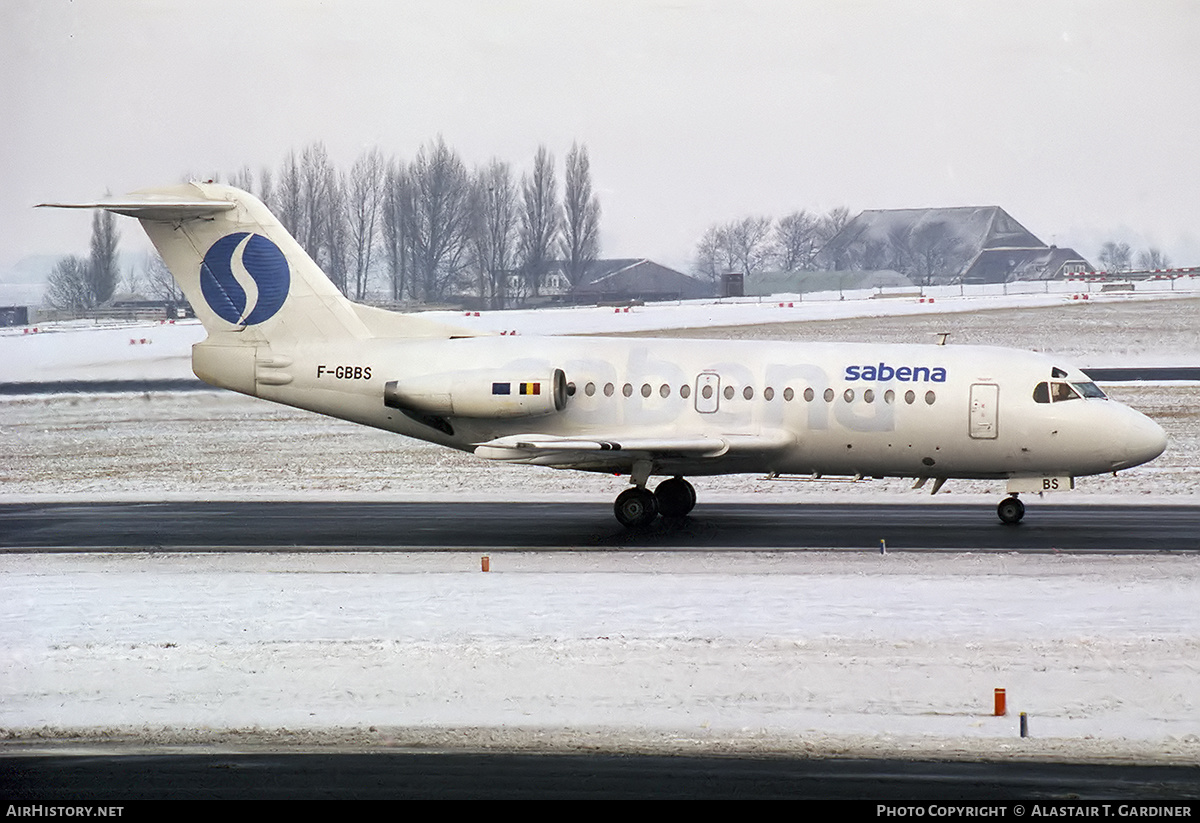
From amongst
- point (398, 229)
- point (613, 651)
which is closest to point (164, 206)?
point (613, 651)

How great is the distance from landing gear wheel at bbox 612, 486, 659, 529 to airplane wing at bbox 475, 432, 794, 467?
0.71 m

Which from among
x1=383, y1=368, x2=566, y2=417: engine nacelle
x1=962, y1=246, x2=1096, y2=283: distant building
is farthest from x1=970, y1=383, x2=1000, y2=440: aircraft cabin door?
x1=962, y1=246, x2=1096, y2=283: distant building

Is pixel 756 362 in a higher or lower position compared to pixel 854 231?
lower

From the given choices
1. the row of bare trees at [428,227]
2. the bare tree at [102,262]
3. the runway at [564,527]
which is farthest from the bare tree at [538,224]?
the runway at [564,527]

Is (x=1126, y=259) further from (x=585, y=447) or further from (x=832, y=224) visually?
(x=585, y=447)

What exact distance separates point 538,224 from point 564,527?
169 ft

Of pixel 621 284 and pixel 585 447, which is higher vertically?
pixel 621 284

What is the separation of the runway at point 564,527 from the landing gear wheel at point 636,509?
9.2 inches

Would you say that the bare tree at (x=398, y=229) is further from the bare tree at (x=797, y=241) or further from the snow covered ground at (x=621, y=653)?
the snow covered ground at (x=621, y=653)

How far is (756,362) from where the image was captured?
2319cm

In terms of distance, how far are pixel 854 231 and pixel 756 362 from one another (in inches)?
2604

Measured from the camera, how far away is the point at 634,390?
23.3m

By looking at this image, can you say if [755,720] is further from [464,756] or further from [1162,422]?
[1162,422]
